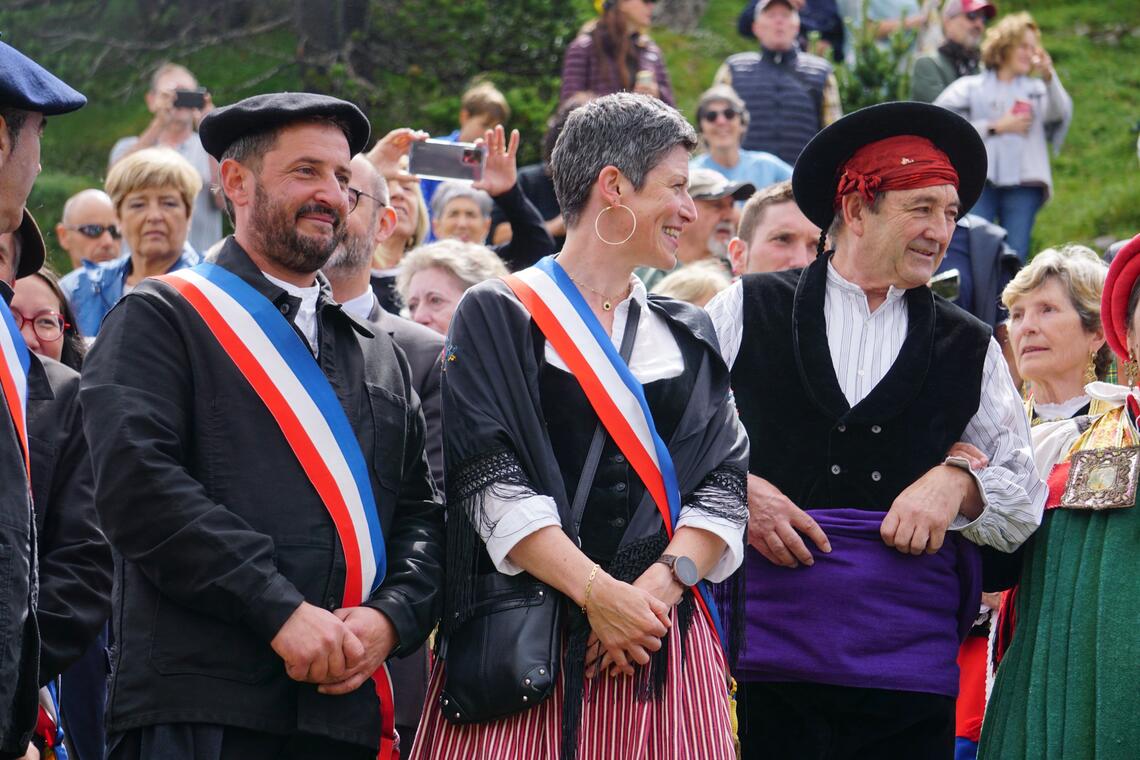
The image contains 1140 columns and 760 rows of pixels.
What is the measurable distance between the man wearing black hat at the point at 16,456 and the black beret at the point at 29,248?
132cm

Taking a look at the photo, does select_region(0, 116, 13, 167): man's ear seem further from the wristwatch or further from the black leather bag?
the wristwatch

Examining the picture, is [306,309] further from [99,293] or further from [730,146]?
[730,146]

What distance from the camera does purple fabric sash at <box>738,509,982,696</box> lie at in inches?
169

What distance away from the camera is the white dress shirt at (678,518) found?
3.73 metres

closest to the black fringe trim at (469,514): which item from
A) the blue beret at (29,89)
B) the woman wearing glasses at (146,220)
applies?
the blue beret at (29,89)

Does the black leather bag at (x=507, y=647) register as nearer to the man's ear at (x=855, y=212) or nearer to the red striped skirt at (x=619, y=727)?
the red striped skirt at (x=619, y=727)

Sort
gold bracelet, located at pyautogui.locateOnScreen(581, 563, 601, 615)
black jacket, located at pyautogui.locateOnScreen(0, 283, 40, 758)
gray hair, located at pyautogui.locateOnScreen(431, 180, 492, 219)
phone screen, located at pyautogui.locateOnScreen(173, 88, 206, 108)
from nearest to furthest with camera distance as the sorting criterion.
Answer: black jacket, located at pyautogui.locateOnScreen(0, 283, 40, 758), gold bracelet, located at pyautogui.locateOnScreen(581, 563, 601, 615), gray hair, located at pyautogui.locateOnScreen(431, 180, 492, 219), phone screen, located at pyautogui.locateOnScreen(173, 88, 206, 108)

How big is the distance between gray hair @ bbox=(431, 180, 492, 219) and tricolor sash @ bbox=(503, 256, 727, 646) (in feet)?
14.4

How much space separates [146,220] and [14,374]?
3210 mm

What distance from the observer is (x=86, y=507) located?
4344 mm

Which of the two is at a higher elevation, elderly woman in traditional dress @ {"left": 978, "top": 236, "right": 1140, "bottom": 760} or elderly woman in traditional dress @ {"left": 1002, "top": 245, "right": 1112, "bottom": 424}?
elderly woman in traditional dress @ {"left": 1002, "top": 245, "right": 1112, "bottom": 424}

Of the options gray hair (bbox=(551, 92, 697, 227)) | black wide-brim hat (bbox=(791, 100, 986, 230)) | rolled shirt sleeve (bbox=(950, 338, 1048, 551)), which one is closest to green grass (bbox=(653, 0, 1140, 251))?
black wide-brim hat (bbox=(791, 100, 986, 230))

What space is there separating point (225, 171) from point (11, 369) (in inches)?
34.1

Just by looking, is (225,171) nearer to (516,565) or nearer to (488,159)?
(516,565)
